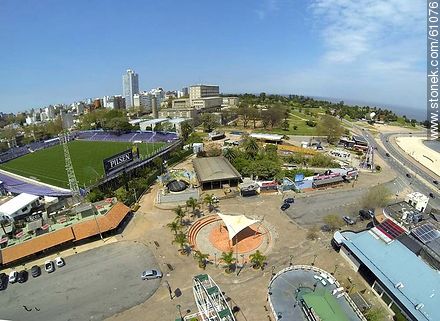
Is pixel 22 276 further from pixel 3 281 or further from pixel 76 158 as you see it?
pixel 76 158

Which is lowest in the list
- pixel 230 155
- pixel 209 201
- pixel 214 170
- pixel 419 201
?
pixel 209 201

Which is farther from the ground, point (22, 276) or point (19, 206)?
point (19, 206)

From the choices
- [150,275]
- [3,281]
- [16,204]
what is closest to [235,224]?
[150,275]

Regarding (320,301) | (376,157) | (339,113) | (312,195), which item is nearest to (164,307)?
(320,301)

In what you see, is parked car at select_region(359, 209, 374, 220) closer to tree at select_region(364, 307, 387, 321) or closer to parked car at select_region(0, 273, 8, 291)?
tree at select_region(364, 307, 387, 321)

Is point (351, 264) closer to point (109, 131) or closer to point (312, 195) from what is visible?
point (312, 195)

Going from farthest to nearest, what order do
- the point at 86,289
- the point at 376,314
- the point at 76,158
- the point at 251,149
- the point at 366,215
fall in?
1. the point at 76,158
2. the point at 251,149
3. the point at 366,215
4. the point at 86,289
5. the point at 376,314
